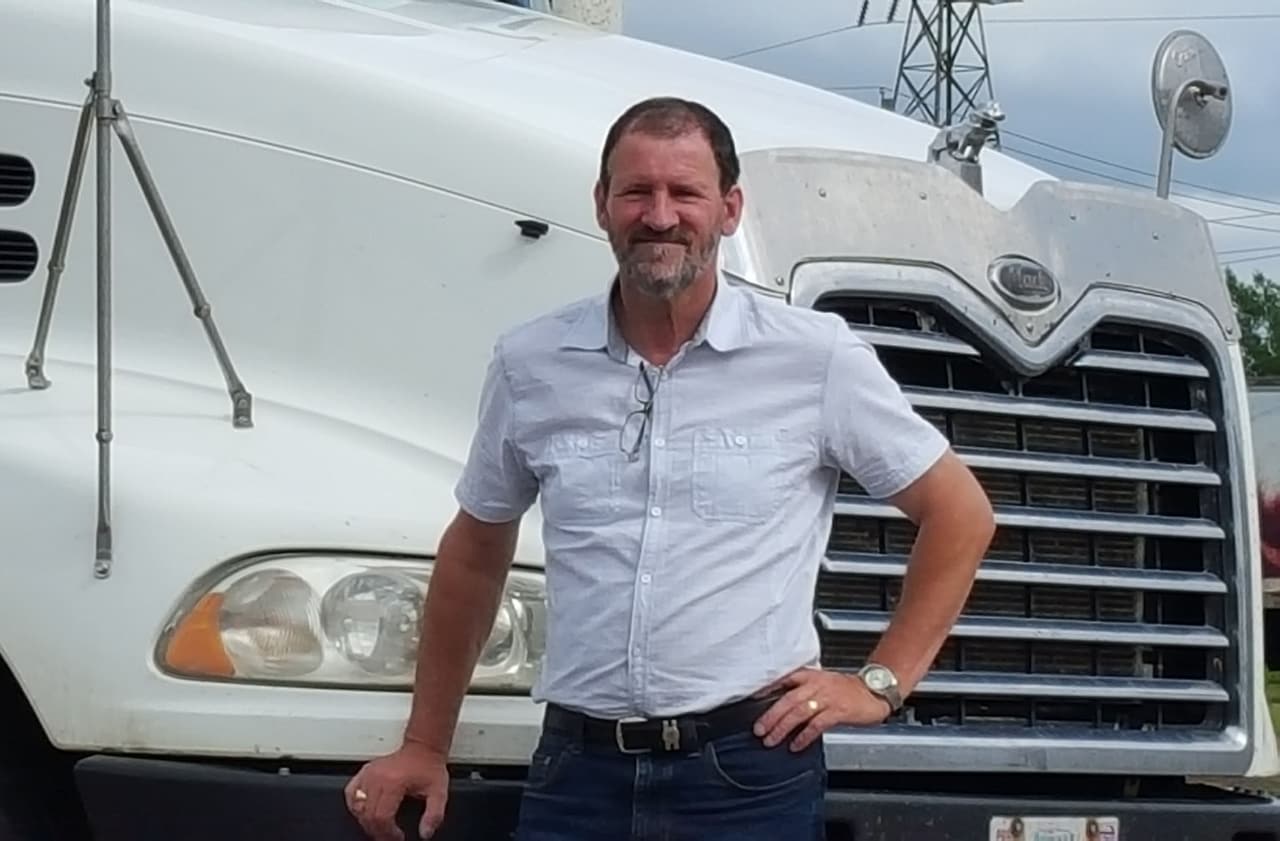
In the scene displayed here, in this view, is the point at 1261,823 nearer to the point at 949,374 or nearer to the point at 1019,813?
the point at 1019,813

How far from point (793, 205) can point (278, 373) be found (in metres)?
0.95

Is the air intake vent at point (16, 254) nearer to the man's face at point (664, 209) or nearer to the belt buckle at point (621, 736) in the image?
the man's face at point (664, 209)

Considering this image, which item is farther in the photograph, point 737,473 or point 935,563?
point 935,563

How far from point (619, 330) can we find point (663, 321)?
0.25 feet

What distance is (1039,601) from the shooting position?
3979mm

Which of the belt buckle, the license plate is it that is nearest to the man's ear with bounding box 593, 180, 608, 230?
the belt buckle

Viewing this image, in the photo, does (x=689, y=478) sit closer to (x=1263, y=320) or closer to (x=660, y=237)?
(x=660, y=237)

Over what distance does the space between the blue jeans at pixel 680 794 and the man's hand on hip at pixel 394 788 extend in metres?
0.21

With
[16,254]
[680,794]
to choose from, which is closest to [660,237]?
[680,794]

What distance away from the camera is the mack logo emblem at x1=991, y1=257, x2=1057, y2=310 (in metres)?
3.92

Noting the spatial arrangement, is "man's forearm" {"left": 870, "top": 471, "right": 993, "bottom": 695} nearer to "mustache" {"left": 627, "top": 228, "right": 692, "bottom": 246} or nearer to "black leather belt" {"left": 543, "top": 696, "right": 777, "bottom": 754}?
"black leather belt" {"left": 543, "top": 696, "right": 777, "bottom": 754}

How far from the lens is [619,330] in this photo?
3.24m

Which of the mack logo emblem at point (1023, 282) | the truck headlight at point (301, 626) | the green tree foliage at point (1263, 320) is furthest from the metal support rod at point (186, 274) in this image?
the green tree foliage at point (1263, 320)

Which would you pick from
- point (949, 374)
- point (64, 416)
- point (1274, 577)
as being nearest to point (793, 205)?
point (949, 374)
